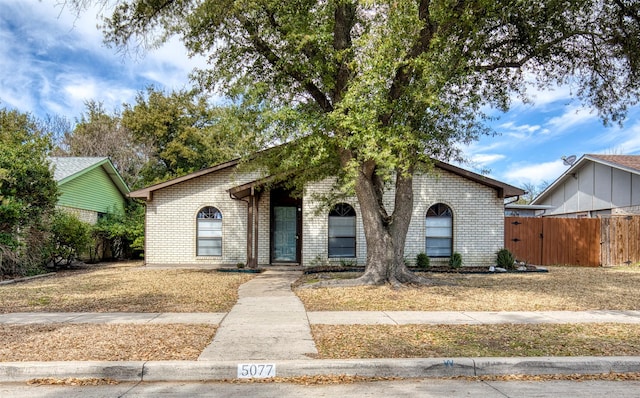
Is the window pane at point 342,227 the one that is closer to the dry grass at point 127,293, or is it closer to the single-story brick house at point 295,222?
the single-story brick house at point 295,222

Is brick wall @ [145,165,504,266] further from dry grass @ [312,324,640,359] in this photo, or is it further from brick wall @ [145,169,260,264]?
dry grass @ [312,324,640,359]

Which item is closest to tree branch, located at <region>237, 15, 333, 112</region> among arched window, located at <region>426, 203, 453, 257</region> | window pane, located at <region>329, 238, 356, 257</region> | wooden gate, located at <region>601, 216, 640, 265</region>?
window pane, located at <region>329, 238, 356, 257</region>

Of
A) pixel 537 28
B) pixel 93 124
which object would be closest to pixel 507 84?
pixel 537 28

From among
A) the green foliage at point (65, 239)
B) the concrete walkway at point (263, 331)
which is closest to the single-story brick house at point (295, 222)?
the green foliage at point (65, 239)

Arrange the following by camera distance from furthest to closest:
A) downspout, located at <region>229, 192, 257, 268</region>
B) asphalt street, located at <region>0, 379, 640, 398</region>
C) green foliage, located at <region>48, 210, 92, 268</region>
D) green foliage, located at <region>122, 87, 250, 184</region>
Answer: green foliage, located at <region>122, 87, 250, 184</region>, green foliage, located at <region>48, 210, 92, 268</region>, downspout, located at <region>229, 192, 257, 268</region>, asphalt street, located at <region>0, 379, 640, 398</region>

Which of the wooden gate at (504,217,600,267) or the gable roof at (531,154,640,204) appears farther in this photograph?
the gable roof at (531,154,640,204)

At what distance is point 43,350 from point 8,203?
31.6 ft

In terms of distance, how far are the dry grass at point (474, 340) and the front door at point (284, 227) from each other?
410 inches

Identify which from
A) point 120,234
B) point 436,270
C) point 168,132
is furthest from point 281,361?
point 168,132

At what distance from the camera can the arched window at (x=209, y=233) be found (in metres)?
16.8

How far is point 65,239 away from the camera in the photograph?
15.9 meters

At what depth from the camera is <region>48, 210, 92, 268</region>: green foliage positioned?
1557 centimetres

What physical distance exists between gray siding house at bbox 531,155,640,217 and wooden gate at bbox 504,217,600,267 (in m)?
4.04

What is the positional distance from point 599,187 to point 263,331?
2309 centimetres
